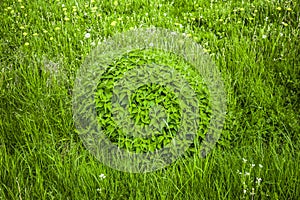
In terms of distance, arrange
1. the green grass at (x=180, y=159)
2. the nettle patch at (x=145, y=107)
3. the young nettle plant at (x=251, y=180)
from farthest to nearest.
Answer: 1. the nettle patch at (x=145, y=107)
2. the green grass at (x=180, y=159)
3. the young nettle plant at (x=251, y=180)

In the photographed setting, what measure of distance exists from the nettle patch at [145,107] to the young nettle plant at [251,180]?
402 millimetres

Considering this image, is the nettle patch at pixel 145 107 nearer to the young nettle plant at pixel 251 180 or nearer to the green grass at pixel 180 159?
the green grass at pixel 180 159

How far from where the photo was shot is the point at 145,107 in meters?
2.78

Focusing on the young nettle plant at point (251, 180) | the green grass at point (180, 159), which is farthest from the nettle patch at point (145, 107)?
the young nettle plant at point (251, 180)

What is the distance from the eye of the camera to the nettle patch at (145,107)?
2797 millimetres

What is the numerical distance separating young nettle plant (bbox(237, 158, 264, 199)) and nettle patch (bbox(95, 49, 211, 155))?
40 cm

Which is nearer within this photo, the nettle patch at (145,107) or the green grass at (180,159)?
the green grass at (180,159)

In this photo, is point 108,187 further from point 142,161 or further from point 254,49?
point 254,49

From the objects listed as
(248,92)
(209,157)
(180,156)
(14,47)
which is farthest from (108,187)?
(14,47)

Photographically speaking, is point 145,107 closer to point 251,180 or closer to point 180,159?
point 180,159

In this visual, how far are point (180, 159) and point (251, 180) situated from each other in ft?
1.72

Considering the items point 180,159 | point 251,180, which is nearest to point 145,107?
point 180,159

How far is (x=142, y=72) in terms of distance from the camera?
9.34 feet

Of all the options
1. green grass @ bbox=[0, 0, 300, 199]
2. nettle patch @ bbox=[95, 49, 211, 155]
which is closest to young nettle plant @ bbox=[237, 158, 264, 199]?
green grass @ bbox=[0, 0, 300, 199]
